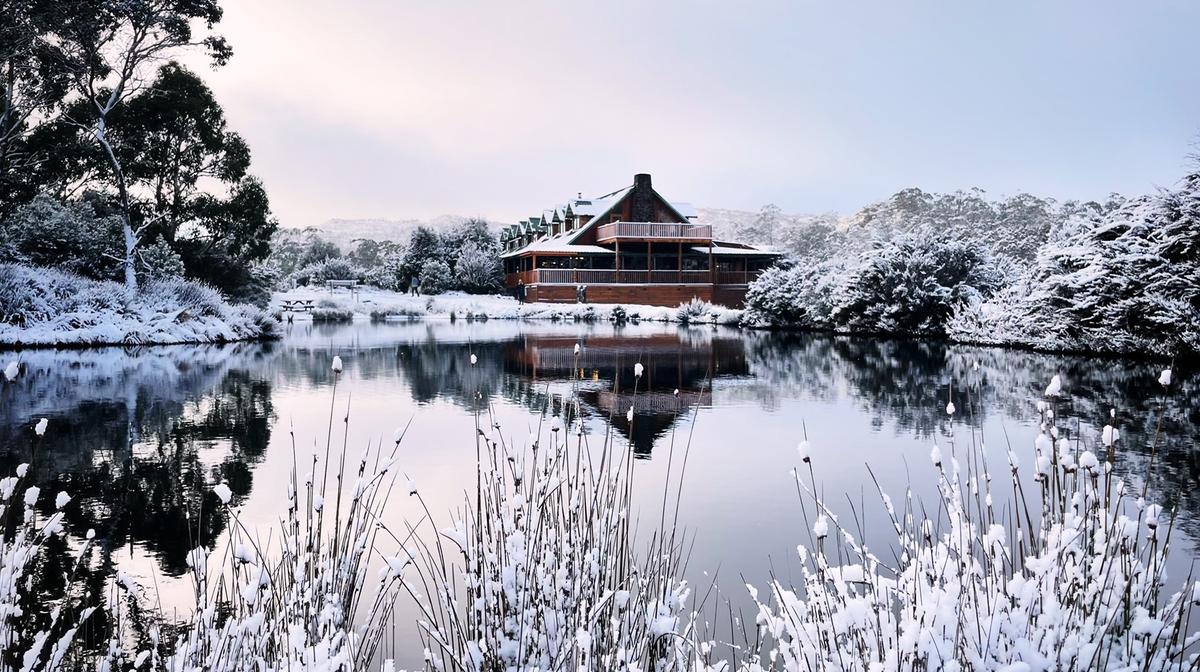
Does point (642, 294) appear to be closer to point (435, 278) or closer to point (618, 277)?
point (618, 277)

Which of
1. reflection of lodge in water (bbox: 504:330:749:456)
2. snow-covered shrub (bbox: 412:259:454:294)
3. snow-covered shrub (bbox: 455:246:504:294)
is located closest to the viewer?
reflection of lodge in water (bbox: 504:330:749:456)

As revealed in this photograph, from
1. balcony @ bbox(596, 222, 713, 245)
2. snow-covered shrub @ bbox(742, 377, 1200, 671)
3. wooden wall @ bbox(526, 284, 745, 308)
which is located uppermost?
balcony @ bbox(596, 222, 713, 245)

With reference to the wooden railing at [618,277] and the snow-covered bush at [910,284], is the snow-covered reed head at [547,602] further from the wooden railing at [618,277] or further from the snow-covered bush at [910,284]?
the wooden railing at [618,277]

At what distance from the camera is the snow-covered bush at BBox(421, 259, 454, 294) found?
56219 millimetres

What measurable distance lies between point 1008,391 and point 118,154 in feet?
88.7

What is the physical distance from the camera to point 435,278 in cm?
5638

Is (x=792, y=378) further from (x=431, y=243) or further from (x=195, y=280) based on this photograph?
(x=431, y=243)

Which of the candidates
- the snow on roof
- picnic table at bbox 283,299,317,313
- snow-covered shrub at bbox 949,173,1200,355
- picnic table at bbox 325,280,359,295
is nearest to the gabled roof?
the snow on roof

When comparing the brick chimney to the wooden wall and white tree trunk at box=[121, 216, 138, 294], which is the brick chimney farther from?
white tree trunk at box=[121, 216, 138, 294]

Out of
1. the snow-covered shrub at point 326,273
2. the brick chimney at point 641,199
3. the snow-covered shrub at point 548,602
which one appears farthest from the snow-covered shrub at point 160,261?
the snow-covered shrub at point 326,273

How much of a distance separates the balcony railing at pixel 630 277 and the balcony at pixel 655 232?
200 centimetres

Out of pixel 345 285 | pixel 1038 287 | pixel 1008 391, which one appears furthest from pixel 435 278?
pixel 1008 391

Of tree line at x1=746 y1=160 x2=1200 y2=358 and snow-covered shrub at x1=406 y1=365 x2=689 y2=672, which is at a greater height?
tree line at x1=746 y1=160 x2=1200 y2=358

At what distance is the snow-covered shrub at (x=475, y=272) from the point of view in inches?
2219
